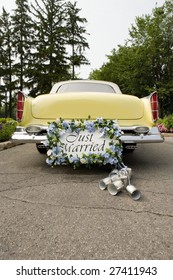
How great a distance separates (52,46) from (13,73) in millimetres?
7490

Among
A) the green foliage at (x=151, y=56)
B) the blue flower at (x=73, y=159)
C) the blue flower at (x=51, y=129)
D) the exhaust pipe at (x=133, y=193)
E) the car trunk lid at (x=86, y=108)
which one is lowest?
the exhaust pipe at (x=133, y=193)

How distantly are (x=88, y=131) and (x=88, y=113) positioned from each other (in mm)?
324

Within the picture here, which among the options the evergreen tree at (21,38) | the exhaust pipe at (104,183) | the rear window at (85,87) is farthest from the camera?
the evergreen tree at (21,38)

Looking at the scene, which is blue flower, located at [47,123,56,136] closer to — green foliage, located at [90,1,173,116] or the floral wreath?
the floral wreath

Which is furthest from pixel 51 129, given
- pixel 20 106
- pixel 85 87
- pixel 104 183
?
pixel 85 87

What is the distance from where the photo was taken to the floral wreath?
2906mm

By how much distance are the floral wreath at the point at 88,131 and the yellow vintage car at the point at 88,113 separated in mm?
151

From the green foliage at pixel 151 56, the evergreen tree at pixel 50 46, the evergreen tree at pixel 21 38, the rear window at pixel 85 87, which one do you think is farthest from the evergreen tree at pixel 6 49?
the rear window at pixel 85 87

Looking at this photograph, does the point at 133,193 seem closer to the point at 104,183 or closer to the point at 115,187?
the point at 115,187

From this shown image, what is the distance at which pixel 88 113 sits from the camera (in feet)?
10.4

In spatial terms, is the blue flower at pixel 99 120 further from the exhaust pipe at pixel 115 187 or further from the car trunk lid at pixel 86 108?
the exhaust pipe at pixel 115 187

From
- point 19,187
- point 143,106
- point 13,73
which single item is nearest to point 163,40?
point 13,73

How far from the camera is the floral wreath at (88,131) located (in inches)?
114
